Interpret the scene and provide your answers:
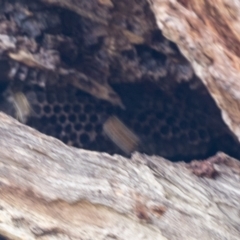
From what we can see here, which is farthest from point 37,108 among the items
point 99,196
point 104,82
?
point 99,196

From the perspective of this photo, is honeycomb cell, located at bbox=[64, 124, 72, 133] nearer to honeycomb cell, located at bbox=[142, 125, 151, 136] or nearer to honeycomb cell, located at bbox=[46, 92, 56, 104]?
honeycomb cell, located at bbox=[46, 92, 56, 104]

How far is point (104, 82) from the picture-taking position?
1837 millimetres

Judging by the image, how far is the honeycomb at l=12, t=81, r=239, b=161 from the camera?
6.09 feet

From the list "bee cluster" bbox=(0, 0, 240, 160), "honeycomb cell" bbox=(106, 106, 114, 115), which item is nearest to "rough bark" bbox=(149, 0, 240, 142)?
"bee cluster" bbox=(0, 0, 240, 160)

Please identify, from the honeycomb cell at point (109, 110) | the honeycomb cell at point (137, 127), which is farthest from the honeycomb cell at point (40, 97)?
the honeycomb cell at point (137, 127)

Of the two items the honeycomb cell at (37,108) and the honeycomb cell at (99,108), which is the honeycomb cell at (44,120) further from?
the honeycomb cell at (99,108)

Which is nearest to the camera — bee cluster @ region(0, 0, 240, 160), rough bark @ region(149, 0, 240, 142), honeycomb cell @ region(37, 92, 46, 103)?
rough bark @ region(149, 0, 240, 142)

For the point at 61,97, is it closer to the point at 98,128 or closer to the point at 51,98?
the point at 51,98

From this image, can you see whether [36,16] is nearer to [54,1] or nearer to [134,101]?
[54,1]

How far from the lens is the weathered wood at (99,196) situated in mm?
1428

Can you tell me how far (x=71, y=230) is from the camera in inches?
56.1

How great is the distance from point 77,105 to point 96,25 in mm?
291

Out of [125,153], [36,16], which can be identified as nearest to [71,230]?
[125,153]

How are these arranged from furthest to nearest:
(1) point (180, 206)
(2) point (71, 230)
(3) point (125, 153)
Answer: (3) point (125, 153) → (1) point (180, 206) → (2) point (71, 230)
